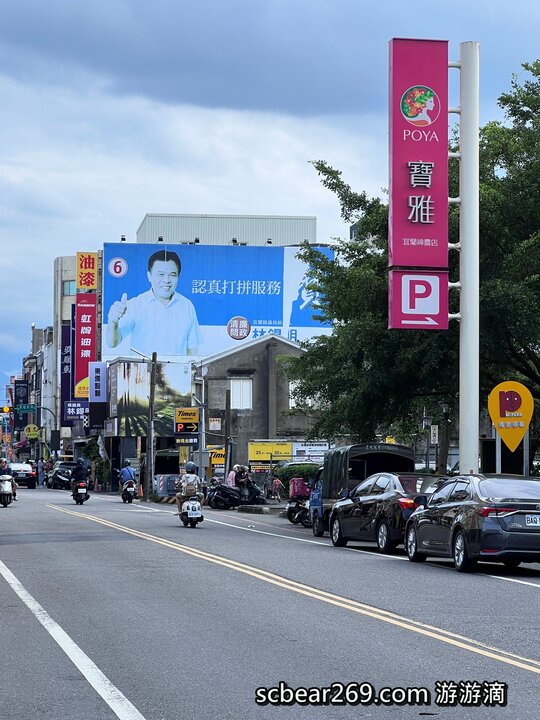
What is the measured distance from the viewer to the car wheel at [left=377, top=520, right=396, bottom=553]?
24484mm

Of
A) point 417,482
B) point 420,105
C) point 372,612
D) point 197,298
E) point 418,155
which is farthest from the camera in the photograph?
point 197,298

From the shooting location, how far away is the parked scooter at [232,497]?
49656 mm

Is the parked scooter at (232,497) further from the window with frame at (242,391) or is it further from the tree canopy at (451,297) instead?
the window with frame at (242,391)

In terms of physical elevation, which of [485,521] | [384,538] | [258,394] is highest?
[258,394]

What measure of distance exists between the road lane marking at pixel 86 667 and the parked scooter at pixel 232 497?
1329 inches

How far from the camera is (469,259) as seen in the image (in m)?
29.7

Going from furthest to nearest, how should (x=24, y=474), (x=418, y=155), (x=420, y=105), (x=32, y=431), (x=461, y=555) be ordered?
1. (x=32, y=431)
2. (x=24, y=474)
3. (x=420, y=105)
4. (x=418, y=155)
5. (x=461, y=555)

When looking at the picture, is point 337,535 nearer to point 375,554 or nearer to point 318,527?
point 375,554

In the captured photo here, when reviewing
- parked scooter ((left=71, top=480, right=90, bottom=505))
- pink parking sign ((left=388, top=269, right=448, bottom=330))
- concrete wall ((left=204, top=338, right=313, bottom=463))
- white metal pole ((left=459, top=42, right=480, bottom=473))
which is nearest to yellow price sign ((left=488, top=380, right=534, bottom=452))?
white metal pole ((left=459, top=42, right=480, bottom=473))

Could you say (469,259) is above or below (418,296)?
above

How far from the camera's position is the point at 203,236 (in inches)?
4653

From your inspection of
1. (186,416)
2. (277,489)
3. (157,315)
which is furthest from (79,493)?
(157,315)

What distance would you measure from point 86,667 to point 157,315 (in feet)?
306

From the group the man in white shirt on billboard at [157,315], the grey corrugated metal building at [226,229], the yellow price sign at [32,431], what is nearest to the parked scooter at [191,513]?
the man in white shirt on billboard at [157,315]
